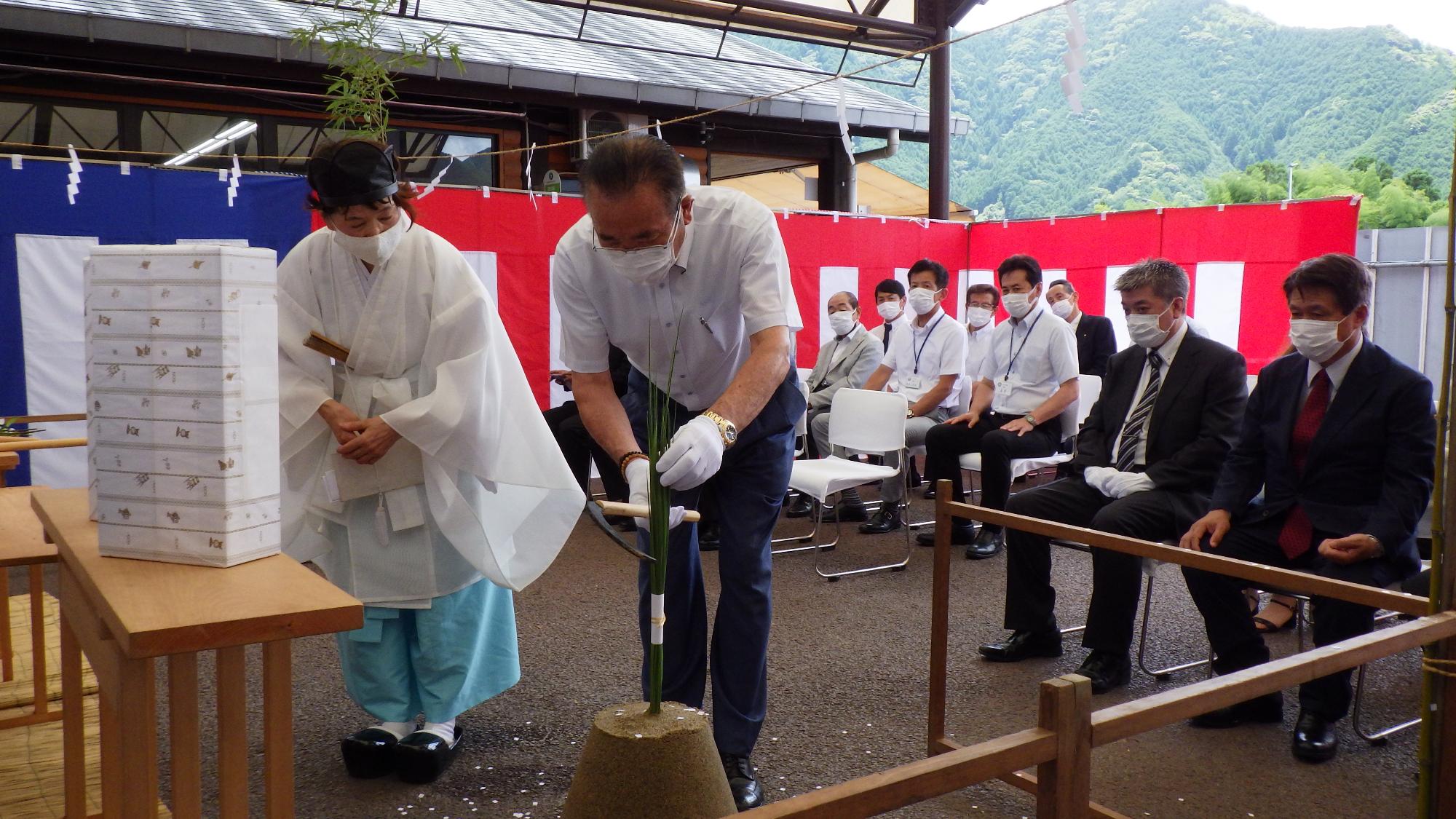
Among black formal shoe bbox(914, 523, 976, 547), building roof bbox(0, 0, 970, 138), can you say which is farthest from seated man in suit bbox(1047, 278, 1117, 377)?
building roof bbox(0, 0, 970, 138)

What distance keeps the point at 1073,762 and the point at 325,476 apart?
78.6 inches

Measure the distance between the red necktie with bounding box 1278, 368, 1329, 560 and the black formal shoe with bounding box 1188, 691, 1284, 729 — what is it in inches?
18.1

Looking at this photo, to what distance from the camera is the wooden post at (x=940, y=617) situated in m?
2.68

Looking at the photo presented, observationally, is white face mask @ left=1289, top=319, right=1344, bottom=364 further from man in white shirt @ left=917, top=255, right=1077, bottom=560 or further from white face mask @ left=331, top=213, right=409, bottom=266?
white face mask @ left=331, top=213, right=409, bottom=266

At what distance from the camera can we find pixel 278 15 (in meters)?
7.44

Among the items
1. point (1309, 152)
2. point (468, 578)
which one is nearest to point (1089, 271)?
point (468, 578)

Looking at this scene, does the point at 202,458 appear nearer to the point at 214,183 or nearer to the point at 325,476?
the point at 325,476

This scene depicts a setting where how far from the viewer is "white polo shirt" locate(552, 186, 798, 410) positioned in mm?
2352

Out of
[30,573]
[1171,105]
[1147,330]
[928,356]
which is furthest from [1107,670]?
[1171,105]

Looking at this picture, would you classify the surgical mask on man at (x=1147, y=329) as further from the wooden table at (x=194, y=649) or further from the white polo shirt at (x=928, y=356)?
the wooden table at (x=194, y=649)

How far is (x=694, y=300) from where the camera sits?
2.41m

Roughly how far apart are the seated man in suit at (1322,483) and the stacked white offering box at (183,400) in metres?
2.82

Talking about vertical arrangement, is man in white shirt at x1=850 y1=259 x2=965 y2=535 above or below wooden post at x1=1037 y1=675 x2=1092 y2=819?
above

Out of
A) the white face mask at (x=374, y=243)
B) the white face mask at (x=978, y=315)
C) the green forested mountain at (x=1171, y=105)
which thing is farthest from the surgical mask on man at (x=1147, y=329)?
the green forested mountain at (x=1171, y=105)
